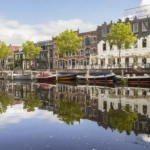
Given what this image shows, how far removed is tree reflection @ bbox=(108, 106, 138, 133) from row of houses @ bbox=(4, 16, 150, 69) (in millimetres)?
35444

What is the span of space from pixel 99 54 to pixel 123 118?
54.3 metres

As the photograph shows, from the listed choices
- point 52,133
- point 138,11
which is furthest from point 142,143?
point 138,11

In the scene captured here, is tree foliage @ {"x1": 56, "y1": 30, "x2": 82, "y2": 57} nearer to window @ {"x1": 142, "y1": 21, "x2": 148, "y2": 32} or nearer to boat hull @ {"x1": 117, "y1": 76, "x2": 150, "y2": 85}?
window @ {"x1": 142, "y1": 21, "x2": 148, "y2": 32}

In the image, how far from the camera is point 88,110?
18125mm

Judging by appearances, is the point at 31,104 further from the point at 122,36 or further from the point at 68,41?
the point at 68,41

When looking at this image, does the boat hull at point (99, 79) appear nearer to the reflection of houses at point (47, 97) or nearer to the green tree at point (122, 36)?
the green tree at point (122, 36)

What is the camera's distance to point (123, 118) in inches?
579

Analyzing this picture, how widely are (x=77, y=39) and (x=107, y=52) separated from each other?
8439 mm

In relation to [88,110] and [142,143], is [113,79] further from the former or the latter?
[142,143]

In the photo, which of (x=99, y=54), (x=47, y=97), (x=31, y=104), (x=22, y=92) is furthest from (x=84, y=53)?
(x=31, y=104)

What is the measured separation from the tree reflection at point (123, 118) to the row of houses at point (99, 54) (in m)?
35.4

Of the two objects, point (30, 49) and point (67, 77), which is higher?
point (30, 49)

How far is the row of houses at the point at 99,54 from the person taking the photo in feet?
189

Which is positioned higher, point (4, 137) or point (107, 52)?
point (107, 52)
